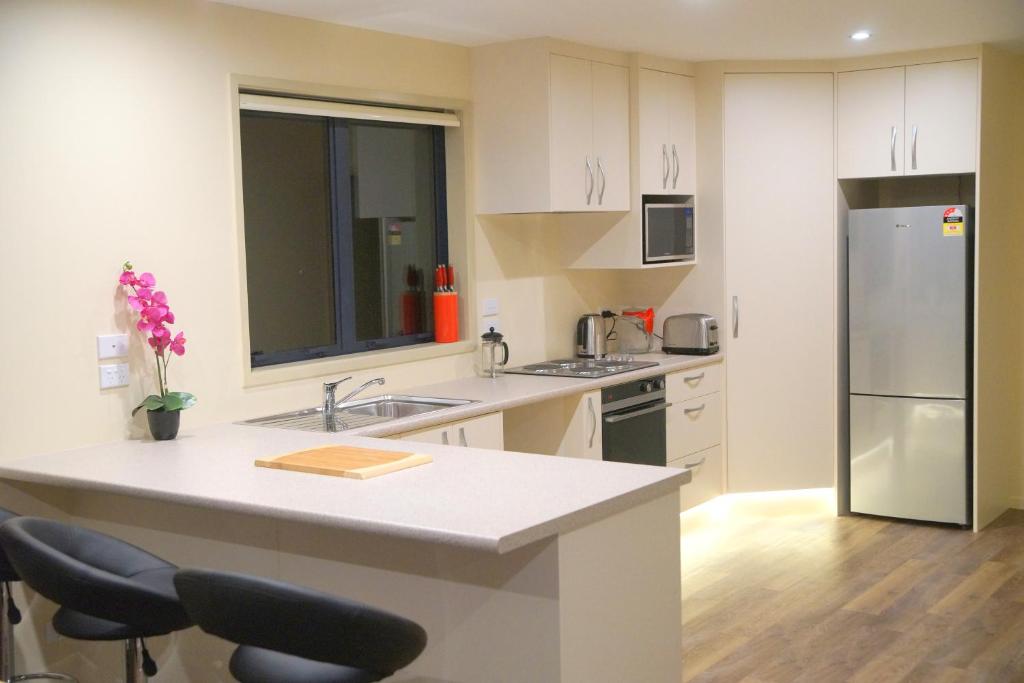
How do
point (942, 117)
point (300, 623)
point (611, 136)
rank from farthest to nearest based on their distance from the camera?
point (942, 117), point (611, 136), point (300, 623)

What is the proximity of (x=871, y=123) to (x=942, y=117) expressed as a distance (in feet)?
1.16

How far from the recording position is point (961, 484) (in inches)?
229

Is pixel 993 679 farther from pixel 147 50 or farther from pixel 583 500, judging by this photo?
pixel 147 50

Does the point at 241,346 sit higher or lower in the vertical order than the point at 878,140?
lower

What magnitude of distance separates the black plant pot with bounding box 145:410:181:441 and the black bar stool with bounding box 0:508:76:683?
698 mm

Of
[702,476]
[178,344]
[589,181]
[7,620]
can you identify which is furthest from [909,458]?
[7,620]

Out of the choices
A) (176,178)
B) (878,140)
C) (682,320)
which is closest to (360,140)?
(176,178)

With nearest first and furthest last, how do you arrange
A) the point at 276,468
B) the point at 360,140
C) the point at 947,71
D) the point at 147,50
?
the point at 276,468 < the point at 147,50 < the point at 360,140 < the point at 947,71

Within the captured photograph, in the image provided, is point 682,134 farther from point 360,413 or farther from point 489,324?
point 360,413

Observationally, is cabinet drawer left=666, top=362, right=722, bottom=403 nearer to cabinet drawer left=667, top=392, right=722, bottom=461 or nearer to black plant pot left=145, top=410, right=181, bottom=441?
cabinet drawer left=667, top=392, right=722, bottom=461

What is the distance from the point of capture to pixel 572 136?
17.4 ft

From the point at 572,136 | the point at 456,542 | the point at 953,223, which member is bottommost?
the point at 456,542

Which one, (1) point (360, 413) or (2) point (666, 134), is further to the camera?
(2) point (666, 134)

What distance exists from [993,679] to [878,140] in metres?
2.97
